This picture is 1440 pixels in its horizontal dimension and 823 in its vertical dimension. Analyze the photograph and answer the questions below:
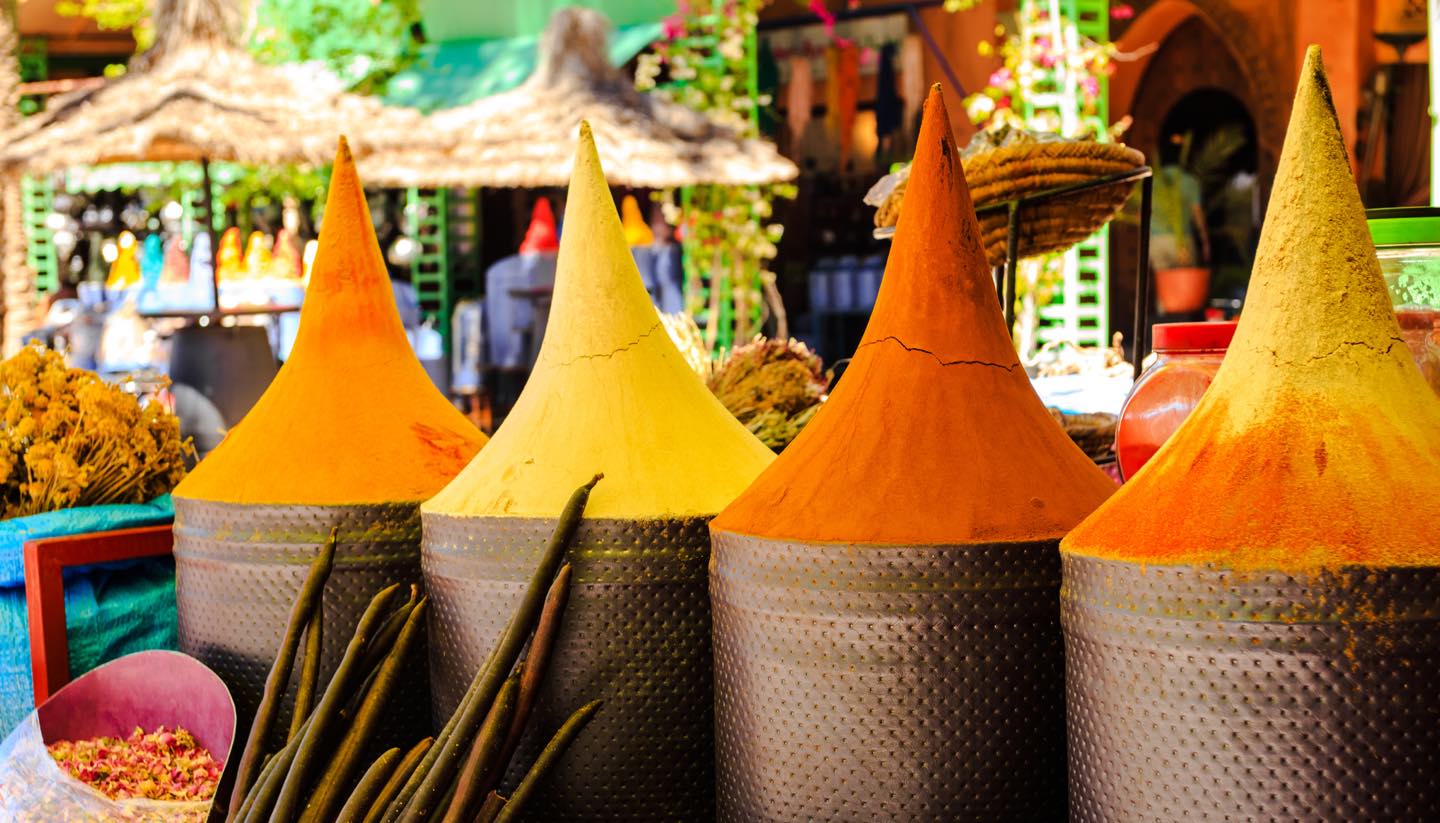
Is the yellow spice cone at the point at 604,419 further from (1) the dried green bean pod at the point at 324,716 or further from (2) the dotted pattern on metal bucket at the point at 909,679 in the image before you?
(2) the dotted pattern on metal bucket at the point at 909,679

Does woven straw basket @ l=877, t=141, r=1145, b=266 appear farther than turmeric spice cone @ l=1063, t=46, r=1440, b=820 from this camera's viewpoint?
Yes

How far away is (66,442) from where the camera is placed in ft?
6.42

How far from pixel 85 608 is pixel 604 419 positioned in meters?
0.93

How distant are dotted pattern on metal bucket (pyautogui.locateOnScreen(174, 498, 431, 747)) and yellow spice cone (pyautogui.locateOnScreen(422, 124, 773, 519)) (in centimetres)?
15

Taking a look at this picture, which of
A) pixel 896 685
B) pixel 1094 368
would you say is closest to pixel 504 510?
pixel 896 685

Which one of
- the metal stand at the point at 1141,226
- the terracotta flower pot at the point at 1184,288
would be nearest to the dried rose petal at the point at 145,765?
the metal stand at the point at 1141,226

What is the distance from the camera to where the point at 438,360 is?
27.2 ft

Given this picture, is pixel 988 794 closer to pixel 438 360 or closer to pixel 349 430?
pixel 349 430

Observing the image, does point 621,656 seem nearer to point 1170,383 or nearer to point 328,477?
point 328,477

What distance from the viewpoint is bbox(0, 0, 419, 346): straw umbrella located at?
6.21 m

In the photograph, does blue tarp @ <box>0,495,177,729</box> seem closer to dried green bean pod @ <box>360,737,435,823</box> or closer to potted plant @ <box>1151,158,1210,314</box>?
dried green bean pod @ <box>360,737,435,823</box>

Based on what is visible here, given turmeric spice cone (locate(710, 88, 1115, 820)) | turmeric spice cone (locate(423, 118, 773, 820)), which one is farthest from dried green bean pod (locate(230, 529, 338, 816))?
turmeric spice cone (locate(710, 88, 1115, 820))

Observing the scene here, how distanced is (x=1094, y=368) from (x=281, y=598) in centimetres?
230

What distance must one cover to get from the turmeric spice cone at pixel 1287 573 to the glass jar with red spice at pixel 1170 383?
446mm
